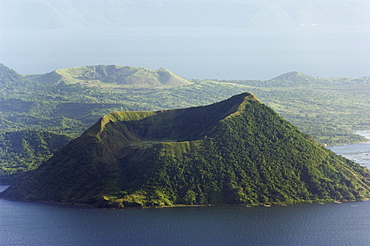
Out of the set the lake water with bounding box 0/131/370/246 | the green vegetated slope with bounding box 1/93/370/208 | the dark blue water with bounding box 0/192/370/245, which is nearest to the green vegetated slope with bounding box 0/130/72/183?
the green vegetated slope with bounding box 1/93/370/208

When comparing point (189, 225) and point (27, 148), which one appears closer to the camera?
point (189, 225)

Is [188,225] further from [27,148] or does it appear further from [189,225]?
[27,148]

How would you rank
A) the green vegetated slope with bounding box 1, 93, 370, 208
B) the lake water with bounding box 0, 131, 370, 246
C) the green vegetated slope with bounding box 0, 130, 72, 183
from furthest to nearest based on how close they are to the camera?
1. the green vegetated slope with bounding box 0, 130, 72, 183
2. the green vegetated slope with bounding box 1, 93, 370, 208
3. the lake water with bounding box 0, 131, 370, 246

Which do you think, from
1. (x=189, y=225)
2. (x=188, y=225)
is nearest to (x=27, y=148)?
(x=188, y=225)

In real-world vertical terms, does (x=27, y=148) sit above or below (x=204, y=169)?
below

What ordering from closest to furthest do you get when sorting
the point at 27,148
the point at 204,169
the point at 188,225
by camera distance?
the point at 188,225 < the point at 204,169 < the point at 27,148

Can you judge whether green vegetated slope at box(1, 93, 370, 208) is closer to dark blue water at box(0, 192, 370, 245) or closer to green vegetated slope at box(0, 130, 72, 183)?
dark blue water at box(0, 192, 370, 245)
